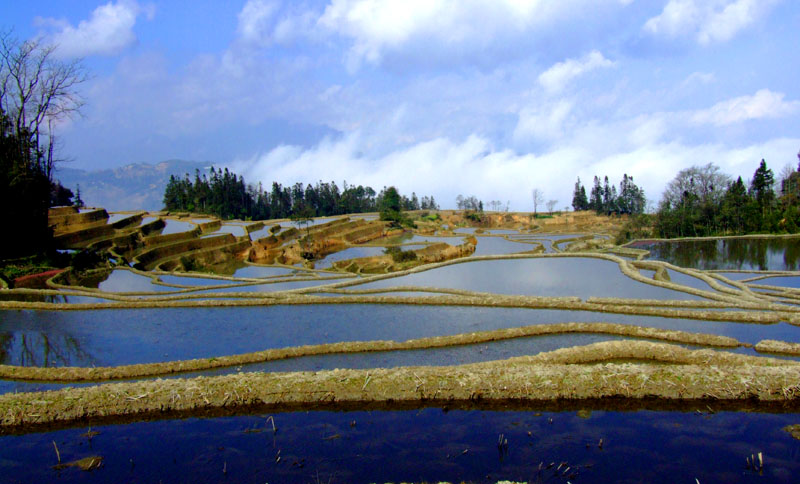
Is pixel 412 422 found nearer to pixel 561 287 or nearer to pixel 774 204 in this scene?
pixel 561 287

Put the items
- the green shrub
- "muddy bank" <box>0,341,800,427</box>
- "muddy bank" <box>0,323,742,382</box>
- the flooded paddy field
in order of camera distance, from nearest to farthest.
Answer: the flooded paddy field, "muddy bank" <box>0,341,800,427</box>, "muddy bank" <box>0,323,742,382</box>, the green shrub

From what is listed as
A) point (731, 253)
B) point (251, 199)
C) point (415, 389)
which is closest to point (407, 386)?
point (415, 389)

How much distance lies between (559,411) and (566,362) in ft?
6.54

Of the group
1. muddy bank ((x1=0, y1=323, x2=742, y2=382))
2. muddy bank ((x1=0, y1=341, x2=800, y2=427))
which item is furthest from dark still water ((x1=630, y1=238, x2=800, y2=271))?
muddy bank ((x1=0, y1=341, x2=800, y2=427))

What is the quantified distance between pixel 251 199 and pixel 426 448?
7342 cm

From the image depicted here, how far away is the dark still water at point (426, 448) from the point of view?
6191 millimetres

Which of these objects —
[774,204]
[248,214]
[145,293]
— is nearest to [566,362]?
[145,293]

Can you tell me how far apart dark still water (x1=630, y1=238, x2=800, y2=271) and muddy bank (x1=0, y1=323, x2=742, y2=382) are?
1500 centimetres

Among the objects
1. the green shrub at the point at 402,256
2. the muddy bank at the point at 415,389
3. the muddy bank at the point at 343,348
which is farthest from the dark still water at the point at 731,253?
the muddy bank at the point at 415,389

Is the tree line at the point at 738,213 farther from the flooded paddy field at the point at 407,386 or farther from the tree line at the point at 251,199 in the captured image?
the tree line at the point at 251,199

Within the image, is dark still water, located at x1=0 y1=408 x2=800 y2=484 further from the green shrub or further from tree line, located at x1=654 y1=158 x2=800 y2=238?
tree line, located at x1=654 y1=158 x2=800 y2=238

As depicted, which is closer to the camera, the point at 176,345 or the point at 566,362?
the point at 566,362

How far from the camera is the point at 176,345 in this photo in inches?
471

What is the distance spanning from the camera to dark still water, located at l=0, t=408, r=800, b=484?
6.19 m
